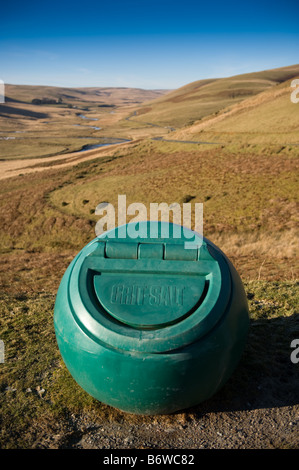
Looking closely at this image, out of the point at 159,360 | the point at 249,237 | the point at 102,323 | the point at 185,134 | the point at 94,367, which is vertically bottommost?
the point at 249,237

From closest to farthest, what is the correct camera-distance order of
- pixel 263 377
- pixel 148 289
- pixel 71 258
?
pixel 148 289
pixel 263 377
pixel 71 258

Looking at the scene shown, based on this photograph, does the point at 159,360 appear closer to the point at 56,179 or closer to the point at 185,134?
the point at 56,179

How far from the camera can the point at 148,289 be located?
374 cm

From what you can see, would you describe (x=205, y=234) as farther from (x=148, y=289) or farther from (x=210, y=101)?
(x=210, y=101)

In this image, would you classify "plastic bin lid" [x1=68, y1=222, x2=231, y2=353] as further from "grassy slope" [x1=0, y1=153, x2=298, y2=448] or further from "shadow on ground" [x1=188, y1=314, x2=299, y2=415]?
"shadow on ground" [x1=188, y1=314, x2=299, y2=415]

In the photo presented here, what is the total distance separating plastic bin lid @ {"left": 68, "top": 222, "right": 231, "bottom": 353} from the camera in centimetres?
348

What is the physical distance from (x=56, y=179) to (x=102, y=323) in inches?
1272

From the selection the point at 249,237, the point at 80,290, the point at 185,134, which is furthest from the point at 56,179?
the point at 80,290

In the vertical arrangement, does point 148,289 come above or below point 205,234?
above

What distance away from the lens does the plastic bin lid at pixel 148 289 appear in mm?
3480

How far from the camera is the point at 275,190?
2078 cm

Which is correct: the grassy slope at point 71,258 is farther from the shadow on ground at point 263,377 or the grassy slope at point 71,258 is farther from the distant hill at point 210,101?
the distant hill at point 210,101

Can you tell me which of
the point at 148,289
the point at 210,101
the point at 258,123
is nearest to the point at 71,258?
the point at 148,289

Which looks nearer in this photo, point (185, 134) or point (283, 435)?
point (283, 435)
